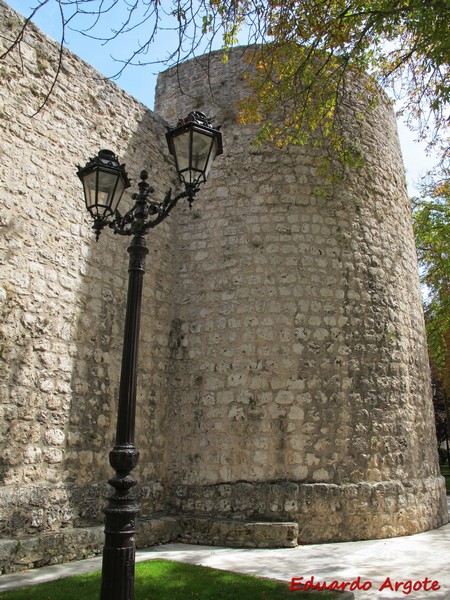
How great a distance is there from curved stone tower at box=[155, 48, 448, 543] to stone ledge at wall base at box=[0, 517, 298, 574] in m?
0.21

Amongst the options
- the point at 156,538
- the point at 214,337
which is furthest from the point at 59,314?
the point at 156,538

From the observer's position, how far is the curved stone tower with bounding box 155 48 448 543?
6902 millimetres

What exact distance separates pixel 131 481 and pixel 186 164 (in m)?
2.25

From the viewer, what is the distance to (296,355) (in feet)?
23.8

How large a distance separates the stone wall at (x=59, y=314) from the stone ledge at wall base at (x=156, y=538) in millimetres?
217

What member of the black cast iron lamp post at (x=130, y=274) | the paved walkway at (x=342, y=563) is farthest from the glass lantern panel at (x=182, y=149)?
the paved walkway at (x=342, y=563)

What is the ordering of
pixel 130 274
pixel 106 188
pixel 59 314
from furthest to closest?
pixel 59 314 → pixel 106 188 → pixel 130 274

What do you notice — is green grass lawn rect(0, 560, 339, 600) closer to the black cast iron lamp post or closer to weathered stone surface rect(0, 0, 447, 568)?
weathered stone surface rect(0, 0, 447, 568)

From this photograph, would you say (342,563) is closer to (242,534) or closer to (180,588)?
(242,534)

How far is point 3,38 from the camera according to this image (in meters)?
6.04

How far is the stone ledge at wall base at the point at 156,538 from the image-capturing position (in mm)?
5027

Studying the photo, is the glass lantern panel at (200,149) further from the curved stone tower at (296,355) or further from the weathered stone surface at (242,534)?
the weathered stone surface at (242,534)

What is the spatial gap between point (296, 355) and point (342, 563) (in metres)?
2.67

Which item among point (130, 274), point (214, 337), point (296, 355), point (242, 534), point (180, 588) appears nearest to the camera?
point (130, 274)
